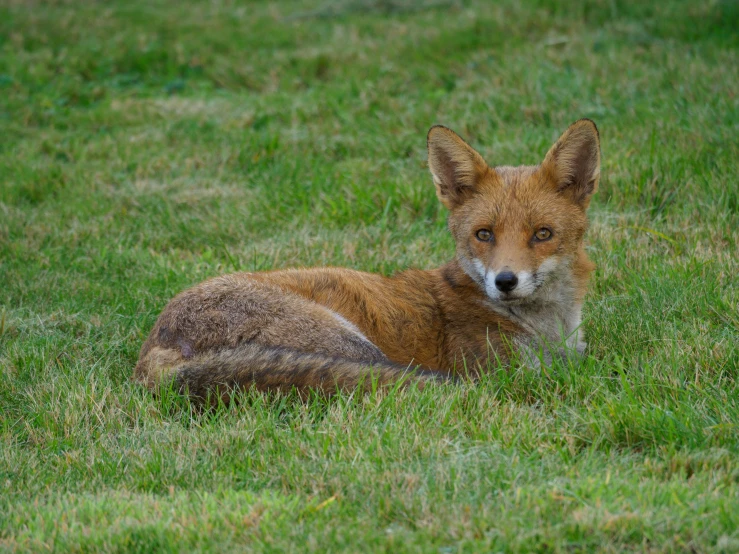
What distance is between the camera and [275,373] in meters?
4.60

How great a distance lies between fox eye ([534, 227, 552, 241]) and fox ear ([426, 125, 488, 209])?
623mm

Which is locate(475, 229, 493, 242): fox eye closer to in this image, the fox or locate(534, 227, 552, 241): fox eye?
the fox

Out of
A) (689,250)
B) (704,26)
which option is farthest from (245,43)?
(689,250)

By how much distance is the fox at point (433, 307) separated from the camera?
4.70 meters

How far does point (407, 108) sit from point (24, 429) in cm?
622

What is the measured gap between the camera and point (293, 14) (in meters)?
13.9

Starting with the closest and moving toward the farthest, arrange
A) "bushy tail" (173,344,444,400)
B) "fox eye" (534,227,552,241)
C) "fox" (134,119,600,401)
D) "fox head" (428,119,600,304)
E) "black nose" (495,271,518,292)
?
1. "bushy tail" (173,344,444,400)
2. "fox" (134,119,600,401)
3. "black nose" (495,271,518,292)
4. "fox head" (428,119,600,304)
5. "fox eye" (534,227,552,241)

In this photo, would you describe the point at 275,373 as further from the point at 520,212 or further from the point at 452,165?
the point at 452,165

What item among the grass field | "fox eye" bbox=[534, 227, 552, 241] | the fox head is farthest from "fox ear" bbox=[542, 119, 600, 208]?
the grass field

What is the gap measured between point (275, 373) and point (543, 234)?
188 centimetres

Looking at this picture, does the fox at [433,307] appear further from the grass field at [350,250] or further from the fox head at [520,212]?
the grass field at [350,250]

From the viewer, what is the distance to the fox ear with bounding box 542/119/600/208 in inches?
216

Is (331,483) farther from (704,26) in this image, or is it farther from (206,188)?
(704,26)

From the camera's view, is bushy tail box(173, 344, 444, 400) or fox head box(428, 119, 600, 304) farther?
fox head box(428, 119, 600, 304)
